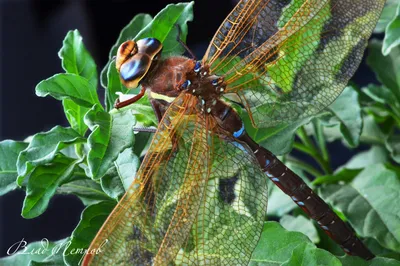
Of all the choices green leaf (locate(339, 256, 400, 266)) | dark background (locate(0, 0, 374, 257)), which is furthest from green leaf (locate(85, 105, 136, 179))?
dark background (locate(0, 0, 374, 257))

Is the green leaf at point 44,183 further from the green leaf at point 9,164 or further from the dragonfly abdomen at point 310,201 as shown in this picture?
the dragonfly abdomen at point 310,201

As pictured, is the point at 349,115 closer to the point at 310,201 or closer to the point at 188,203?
the point at 310,201

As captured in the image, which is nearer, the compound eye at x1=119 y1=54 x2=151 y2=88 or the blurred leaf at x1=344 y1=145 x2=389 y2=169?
the compound eye at x1=119 y1=54 x2=151 y2=88

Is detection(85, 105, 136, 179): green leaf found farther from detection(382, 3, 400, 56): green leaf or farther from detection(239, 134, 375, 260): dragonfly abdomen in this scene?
detection(382, 3, 400, 56): green leaf

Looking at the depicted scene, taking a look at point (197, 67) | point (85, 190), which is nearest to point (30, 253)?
point (85, 190)

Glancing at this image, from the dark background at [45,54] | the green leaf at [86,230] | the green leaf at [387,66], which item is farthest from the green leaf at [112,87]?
the dark background at [45,54]
